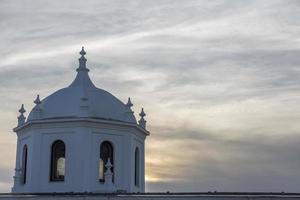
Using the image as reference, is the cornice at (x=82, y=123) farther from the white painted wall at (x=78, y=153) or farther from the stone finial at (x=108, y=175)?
the stone finial at (x=108, y=175)

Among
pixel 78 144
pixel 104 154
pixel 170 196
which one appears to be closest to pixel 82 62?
pixel 78 144

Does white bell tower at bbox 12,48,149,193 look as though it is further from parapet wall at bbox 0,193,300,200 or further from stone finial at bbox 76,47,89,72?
parapet wall at bbox 0,193,300,200

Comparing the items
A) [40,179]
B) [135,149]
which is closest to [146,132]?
[135,149]

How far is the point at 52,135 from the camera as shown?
38.7m

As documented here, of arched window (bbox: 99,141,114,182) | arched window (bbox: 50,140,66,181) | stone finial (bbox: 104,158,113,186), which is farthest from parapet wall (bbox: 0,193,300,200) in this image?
arched window (bbox: 99,141,114,182)

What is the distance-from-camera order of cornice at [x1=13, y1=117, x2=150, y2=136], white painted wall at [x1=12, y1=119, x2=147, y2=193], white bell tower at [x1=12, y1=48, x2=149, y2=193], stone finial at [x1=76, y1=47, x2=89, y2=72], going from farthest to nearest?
stone finial at [x1=76, y1=47, x2=89, y2=72] < cornice at [x1=13, y1=117, x2=150, y2=136] < white bell tower at [x1=12, y1=48, x2=149, y2=193] < white painted wall at [x1=12, y1=119, x2=147, y2=193]

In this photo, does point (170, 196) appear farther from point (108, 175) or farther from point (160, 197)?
point (108, 175)

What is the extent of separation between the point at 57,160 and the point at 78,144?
1638 mm

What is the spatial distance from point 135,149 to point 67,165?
15.5ft

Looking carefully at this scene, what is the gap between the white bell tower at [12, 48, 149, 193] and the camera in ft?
125

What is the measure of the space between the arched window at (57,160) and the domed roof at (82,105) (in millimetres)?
1665

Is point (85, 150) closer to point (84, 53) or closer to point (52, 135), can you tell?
point (52, 135)

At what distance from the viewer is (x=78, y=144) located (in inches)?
1506

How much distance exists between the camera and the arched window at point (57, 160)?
1515 inches
